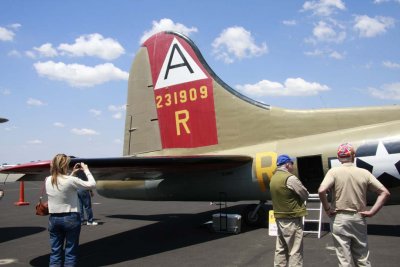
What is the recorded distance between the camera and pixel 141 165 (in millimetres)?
8055

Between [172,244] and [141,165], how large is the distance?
1.77 metres

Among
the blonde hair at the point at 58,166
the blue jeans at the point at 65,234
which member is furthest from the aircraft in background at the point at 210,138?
the blue jeans at the point at 65,234

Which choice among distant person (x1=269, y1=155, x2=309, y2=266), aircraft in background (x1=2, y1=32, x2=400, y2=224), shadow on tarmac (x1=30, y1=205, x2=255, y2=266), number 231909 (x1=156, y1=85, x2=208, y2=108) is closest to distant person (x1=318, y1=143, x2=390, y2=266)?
distant person (x1=269, y1=155, x2=309, y2=266)

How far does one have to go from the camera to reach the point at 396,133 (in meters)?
7.77

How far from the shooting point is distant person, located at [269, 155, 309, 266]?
16.3 feet

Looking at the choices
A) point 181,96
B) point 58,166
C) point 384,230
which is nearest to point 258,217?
point 384,230

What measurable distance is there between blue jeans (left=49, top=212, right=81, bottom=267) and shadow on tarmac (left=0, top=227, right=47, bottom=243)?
4.68 meters

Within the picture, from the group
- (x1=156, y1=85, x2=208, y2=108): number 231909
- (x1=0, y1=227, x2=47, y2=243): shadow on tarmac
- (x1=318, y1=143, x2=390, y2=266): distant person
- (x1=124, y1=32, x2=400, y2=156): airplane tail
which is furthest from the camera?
(x1=156, y1=85, x2=208, y2=108): number 231909

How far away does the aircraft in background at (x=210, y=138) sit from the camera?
8008 millimetres

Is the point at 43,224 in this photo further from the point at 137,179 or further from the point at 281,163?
the point at 281,163

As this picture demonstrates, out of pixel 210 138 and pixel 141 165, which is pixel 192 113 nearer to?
pixel 210 138

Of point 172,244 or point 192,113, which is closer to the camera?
point 172,244

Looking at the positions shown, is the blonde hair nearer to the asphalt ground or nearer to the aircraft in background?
the aircraft in background

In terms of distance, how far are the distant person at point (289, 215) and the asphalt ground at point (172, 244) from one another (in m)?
1.44
